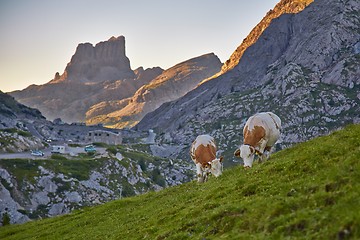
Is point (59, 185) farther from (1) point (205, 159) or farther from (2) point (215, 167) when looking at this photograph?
(2) point (215, 167)

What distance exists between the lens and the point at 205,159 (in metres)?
43.7

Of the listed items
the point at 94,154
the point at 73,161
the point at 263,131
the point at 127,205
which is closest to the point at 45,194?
the point at 73,161

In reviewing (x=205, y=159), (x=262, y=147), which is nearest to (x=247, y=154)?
(x=262, y=147)

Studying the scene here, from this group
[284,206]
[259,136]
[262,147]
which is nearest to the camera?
[284,206]

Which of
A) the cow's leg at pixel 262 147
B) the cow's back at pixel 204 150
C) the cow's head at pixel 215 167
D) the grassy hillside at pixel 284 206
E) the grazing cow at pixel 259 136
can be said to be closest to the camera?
the grassy hillside at pixel 284 206

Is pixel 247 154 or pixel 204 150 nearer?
pixel 247 154

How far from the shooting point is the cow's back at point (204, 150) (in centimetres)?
4384

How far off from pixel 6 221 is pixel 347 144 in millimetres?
69806

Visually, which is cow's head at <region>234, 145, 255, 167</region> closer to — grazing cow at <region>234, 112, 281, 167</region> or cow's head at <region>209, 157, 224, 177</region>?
grazing cow at <region>234, 112, 281, 167</region>

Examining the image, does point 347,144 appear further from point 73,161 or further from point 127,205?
point 73,161

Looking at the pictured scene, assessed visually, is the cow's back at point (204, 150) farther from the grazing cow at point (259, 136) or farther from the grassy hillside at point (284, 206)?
the grassy hillside at point (284, 206)

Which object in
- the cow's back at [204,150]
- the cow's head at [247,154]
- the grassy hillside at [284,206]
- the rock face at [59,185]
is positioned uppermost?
the rock face at [59,185]

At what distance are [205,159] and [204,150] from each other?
122cm

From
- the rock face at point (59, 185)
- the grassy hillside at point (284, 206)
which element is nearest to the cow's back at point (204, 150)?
the grassy hillside at point (284, 206)
